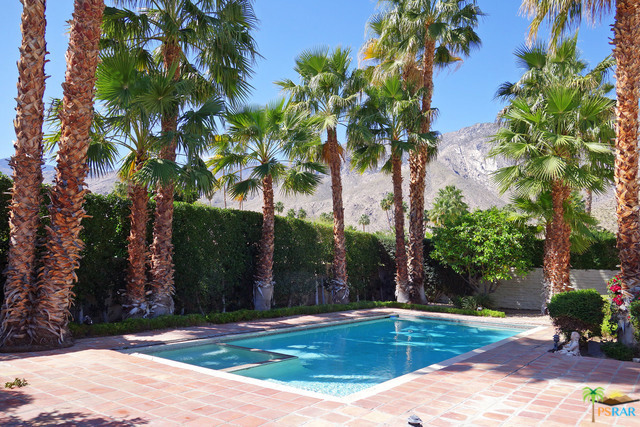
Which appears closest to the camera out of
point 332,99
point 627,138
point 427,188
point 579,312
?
point 579,312

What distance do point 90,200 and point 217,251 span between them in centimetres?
389

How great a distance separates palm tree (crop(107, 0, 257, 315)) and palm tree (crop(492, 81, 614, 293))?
7479mm

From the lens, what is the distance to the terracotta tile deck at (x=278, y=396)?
13.0ft

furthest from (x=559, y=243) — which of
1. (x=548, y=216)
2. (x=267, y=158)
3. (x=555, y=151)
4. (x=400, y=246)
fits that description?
(x=267, y=158)

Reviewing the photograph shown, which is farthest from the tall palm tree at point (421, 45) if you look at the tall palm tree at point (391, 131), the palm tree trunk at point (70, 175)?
the palm tree trunk at point (70, 175)

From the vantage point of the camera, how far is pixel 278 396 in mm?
4664

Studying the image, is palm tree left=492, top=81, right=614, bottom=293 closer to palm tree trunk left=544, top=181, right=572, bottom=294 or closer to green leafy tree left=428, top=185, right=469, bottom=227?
palm tree trunk left=544, top=181, right=572, bottom=294

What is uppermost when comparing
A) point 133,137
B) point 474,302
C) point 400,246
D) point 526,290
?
point 133,137

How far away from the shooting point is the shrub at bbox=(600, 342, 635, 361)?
23.2 feet

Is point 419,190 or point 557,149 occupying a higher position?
point 557,149

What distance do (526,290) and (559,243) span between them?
5674mm

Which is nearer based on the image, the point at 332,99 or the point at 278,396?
the point at 278,396

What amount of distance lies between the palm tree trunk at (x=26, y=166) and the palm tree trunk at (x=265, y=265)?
21.9 ft

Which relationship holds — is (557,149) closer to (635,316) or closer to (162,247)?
(635,316)
